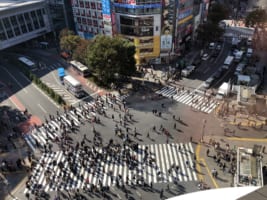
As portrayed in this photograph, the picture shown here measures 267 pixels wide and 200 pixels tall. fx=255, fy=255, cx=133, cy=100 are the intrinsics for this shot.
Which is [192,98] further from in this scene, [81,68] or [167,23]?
[81,68]

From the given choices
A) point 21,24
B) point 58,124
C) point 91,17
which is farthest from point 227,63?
point 21,24

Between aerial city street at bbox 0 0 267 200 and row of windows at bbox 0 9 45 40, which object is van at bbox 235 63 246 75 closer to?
aerial city street at bbox 0 0 267 200

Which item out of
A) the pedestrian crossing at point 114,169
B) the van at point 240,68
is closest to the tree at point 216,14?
the van at point 240,68

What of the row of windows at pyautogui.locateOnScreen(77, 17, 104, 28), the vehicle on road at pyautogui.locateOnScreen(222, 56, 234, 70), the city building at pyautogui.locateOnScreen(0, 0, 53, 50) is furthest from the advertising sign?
the city building at pyautogui.locateOnScreen(0, 0, 53, 50)

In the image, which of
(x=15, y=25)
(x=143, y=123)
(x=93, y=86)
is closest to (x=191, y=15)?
(x=93, y=86)

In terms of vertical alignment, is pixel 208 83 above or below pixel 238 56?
below

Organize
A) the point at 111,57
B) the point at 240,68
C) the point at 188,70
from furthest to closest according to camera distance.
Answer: the point at 188,70, the point at 240,68, the point at 111,57

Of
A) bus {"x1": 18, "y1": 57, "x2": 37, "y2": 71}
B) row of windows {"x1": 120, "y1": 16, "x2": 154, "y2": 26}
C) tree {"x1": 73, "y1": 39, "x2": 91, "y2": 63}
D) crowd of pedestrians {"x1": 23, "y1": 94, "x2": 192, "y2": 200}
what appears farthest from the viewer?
bus {"x1": 18, "y1": 57, "x2": 37, "y2": 71}
